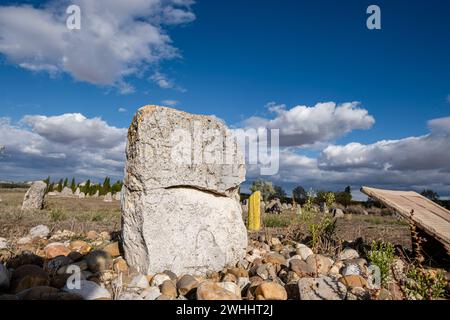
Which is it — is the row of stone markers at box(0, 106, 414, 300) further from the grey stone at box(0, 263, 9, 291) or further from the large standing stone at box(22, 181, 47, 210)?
the large standing stone at box(22, 181, 47, 210)

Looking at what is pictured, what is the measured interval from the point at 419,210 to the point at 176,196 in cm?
460

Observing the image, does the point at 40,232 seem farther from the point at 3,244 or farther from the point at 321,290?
the point at 321,290

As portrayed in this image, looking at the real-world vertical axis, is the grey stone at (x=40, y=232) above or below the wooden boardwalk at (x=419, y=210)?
below

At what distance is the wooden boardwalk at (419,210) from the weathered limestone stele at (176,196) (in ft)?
9.49

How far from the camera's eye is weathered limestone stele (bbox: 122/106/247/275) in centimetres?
530

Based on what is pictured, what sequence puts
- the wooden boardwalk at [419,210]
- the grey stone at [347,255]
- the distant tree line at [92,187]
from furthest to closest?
1. the distant tree line at [92,187]
2. the grey stone at [347,255]
3. the wooden boardwalk at [419,210]

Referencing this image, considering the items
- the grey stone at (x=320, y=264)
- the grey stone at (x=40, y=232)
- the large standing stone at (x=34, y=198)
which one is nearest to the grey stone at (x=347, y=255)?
the grey stone at (x=320, y=264)

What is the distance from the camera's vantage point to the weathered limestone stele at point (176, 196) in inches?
209

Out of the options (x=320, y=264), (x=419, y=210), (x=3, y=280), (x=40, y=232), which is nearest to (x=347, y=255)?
(x=320, y=264)

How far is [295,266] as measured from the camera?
5.51 meters

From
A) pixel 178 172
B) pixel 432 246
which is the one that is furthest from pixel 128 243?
pixel 432 246

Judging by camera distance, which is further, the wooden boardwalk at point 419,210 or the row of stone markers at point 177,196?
the wooden boardwalk at point 419,210

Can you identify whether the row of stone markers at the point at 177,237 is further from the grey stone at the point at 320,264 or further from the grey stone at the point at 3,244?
the grey stone at the point at 3,244

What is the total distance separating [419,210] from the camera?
22.0 feet
